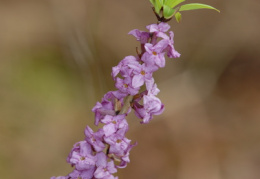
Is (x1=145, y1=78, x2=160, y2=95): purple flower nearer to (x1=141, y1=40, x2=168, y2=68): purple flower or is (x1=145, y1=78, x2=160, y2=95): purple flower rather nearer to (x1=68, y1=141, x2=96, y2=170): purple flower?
(x1=141, y1=40, x2=168, y2=68): purple flower

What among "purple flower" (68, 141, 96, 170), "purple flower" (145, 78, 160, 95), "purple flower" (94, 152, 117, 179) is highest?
"purple flower" (145, 78, 160, 95)

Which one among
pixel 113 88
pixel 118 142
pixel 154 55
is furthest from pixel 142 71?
pixel 113 88

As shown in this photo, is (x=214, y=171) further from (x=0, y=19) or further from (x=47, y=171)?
(x=0, y=19)

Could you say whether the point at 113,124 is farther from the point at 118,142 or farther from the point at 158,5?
the point at 158,5

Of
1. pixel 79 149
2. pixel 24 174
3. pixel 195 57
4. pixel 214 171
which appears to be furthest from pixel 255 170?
pixel 79 149

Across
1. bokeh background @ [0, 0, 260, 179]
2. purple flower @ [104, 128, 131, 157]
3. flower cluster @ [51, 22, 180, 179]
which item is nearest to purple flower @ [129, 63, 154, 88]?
flower cluster @ [51, 22, 180, 179]

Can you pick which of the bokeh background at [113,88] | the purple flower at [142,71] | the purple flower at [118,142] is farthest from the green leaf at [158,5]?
the bokeh background at [113,88]

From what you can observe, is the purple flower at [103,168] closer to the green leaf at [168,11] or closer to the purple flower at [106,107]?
the purple flower at [106,107]
